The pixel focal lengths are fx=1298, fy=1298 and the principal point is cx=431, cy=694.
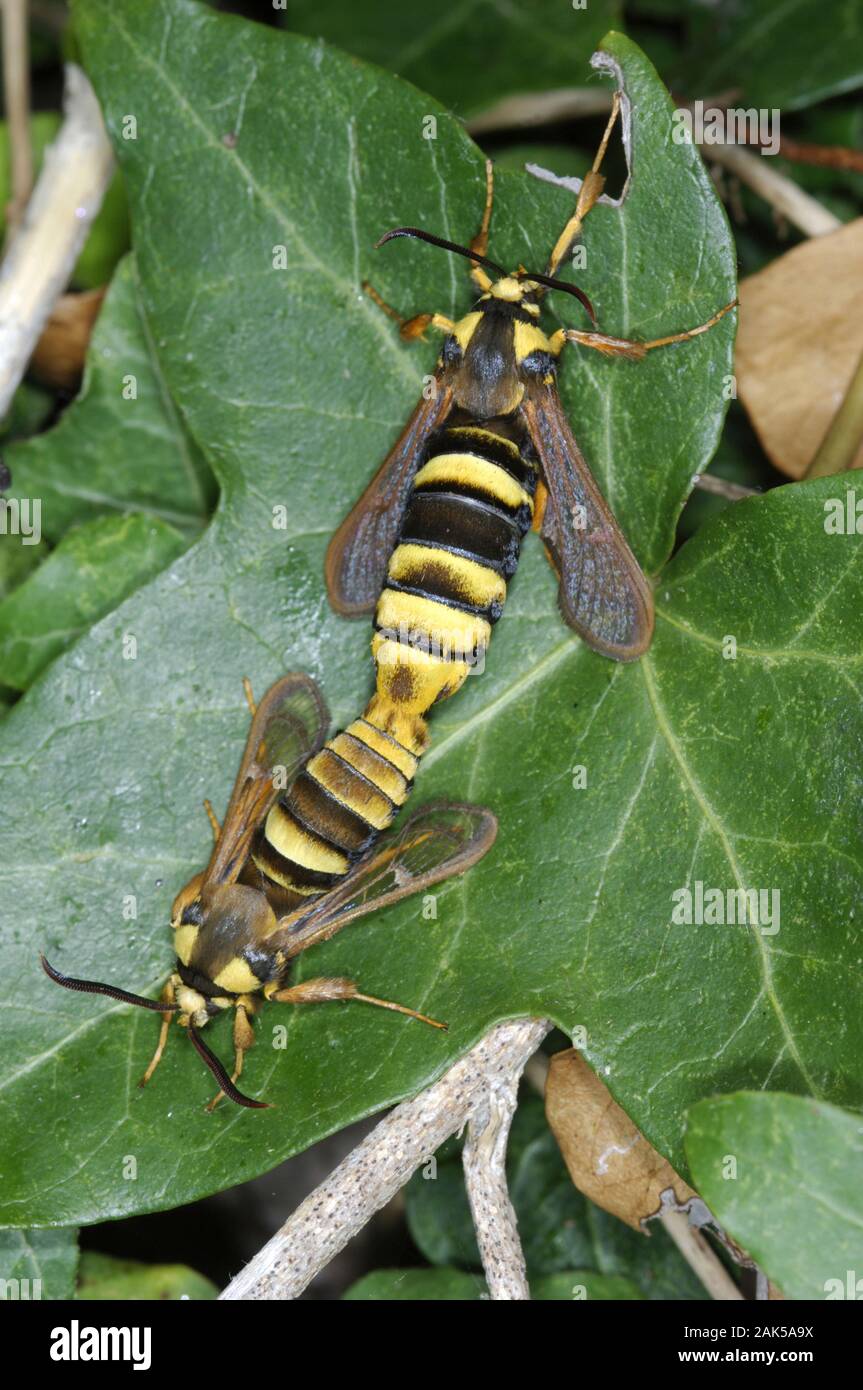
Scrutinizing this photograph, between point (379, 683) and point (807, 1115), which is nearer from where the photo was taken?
point (807, 1115)

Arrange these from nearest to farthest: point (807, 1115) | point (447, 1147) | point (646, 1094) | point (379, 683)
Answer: point (807, 1115) < point (646, 1094) < point (379, 683) < point (447, 1147)

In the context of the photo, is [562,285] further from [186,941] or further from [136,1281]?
[136,1281]

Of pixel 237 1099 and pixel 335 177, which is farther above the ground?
pixel 335 177

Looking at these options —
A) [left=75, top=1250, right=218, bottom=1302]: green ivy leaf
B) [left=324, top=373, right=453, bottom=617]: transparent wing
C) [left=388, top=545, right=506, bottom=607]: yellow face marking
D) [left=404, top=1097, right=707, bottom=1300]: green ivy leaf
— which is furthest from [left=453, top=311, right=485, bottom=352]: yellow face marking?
[left=75, top=1250, right=218, bottom=1302]: green ivy leaf

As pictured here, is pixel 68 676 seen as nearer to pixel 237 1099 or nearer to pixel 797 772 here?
pixel 237 1099

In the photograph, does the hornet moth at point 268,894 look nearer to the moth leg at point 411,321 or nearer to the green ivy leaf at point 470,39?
the moth leg at point 411,321
